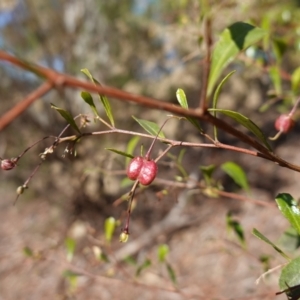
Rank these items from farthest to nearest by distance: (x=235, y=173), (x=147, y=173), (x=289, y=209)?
(x=235, y=173) < (x=289, y=209) < (x=147, y=173)

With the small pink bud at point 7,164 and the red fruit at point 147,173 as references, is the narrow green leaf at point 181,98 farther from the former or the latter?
the small pink bud at point 7,164

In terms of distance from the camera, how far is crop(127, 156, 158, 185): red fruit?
21.2 inches

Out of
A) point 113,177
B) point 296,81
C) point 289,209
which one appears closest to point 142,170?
point 289,209

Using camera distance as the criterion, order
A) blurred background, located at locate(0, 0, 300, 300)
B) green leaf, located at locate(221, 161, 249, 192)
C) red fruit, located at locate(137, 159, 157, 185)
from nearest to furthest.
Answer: red fruit, located at locate(137, 159, 157, 185), green leaf, located at locate(221, 161, 249, 192), blurred background, located at locate(0, 0, 300, 300)

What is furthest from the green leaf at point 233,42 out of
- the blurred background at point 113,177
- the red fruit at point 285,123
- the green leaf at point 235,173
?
the blurred background at point 113,177

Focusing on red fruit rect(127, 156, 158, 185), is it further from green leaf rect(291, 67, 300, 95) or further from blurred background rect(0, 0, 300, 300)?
blurred background rect(0, 0, 300, 300)

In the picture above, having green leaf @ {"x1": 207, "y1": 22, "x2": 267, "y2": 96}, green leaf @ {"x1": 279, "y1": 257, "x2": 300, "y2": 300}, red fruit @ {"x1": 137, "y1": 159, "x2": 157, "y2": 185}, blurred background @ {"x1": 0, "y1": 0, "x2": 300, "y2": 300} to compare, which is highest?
green leaf @ {"x1": 207, "y1": 22, "x2": 267, "y2": 96}

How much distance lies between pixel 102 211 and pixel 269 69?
3.52 meters

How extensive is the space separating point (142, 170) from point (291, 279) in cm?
25

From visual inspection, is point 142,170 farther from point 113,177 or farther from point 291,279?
point 113,177

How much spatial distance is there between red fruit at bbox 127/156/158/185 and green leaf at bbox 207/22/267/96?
136mm

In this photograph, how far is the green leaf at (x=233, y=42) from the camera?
0.58m

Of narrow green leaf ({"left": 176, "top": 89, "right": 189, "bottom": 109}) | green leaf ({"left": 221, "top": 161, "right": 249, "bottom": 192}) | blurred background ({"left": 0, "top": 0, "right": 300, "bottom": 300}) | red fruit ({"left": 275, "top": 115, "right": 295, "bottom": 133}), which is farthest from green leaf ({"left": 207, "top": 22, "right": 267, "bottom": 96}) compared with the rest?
blurred background ({"left": 0, "top": 0, "right": 300, "bottom": 300})

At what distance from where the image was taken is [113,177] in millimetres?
4383
